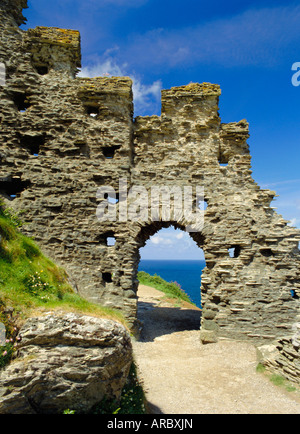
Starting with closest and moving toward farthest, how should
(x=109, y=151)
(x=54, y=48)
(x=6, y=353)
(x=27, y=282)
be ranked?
(x=6, y=353) → (x=27, y=282) → (x=54, y=48) → (x=109, y=151)

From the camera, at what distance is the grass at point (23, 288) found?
176 inches

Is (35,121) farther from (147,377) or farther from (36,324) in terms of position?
(147,377)

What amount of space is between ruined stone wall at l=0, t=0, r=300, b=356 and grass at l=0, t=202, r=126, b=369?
11.7 ft

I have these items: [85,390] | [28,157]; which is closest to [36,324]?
[85,390]

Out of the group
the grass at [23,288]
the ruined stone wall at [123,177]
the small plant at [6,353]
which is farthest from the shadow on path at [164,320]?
the small plant at [6,353]

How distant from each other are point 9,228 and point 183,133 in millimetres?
8288

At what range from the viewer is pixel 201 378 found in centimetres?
749

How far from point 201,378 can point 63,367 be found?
488 centimetres

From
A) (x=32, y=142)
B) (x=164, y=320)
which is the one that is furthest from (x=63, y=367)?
(x=32, y=142)

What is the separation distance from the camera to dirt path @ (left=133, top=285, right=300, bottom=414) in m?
6.14

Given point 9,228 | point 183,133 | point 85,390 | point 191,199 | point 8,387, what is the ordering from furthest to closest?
point 183,133, point 191,199, point 9,228, point 85,390, point 8,387

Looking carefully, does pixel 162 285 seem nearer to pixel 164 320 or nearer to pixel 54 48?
pixel 164 320

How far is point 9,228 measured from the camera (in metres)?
7.02

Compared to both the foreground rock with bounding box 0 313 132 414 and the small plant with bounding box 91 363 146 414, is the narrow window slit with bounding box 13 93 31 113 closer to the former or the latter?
the foreground rock with bounding box 0 313 132 414
